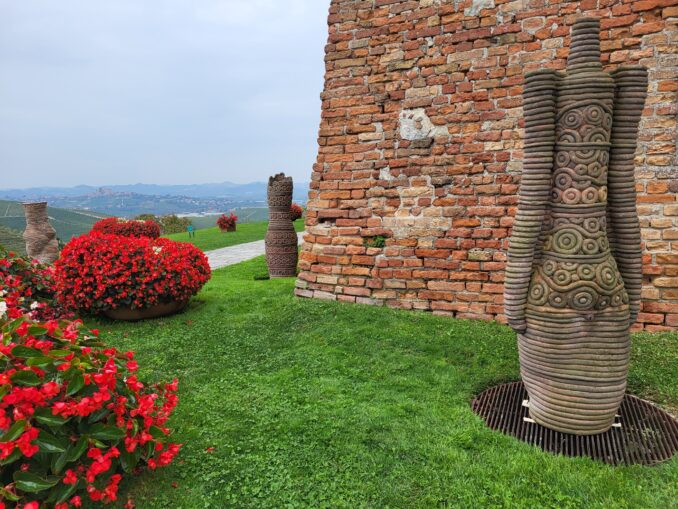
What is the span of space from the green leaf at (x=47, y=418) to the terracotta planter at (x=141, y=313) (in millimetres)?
3767

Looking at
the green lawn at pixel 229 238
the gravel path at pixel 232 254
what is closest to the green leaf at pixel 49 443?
the gravel path at pixel 232 254

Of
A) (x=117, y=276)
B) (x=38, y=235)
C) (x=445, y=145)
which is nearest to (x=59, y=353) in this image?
(x=117, y=276)

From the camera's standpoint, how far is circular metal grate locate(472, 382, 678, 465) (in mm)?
2463

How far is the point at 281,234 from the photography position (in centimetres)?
818

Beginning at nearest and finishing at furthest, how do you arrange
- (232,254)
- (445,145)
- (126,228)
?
(445,145)
(232,254)
(126,228)

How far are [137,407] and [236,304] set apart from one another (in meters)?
3.71

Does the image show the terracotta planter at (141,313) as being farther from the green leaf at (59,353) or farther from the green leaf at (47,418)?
the green leaf at (47,418)

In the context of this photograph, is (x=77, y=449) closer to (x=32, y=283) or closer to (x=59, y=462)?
(x=59, y=462)

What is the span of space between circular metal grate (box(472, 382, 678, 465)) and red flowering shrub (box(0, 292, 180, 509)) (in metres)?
2.11

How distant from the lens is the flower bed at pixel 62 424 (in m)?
1.71

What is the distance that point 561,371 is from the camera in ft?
8.55

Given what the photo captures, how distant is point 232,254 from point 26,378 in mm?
12084

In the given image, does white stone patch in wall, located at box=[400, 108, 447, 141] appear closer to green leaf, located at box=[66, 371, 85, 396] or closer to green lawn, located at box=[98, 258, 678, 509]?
green lawn, located at box=[98, 258, 678, 509]

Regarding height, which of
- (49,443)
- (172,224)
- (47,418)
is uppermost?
(47,418)
